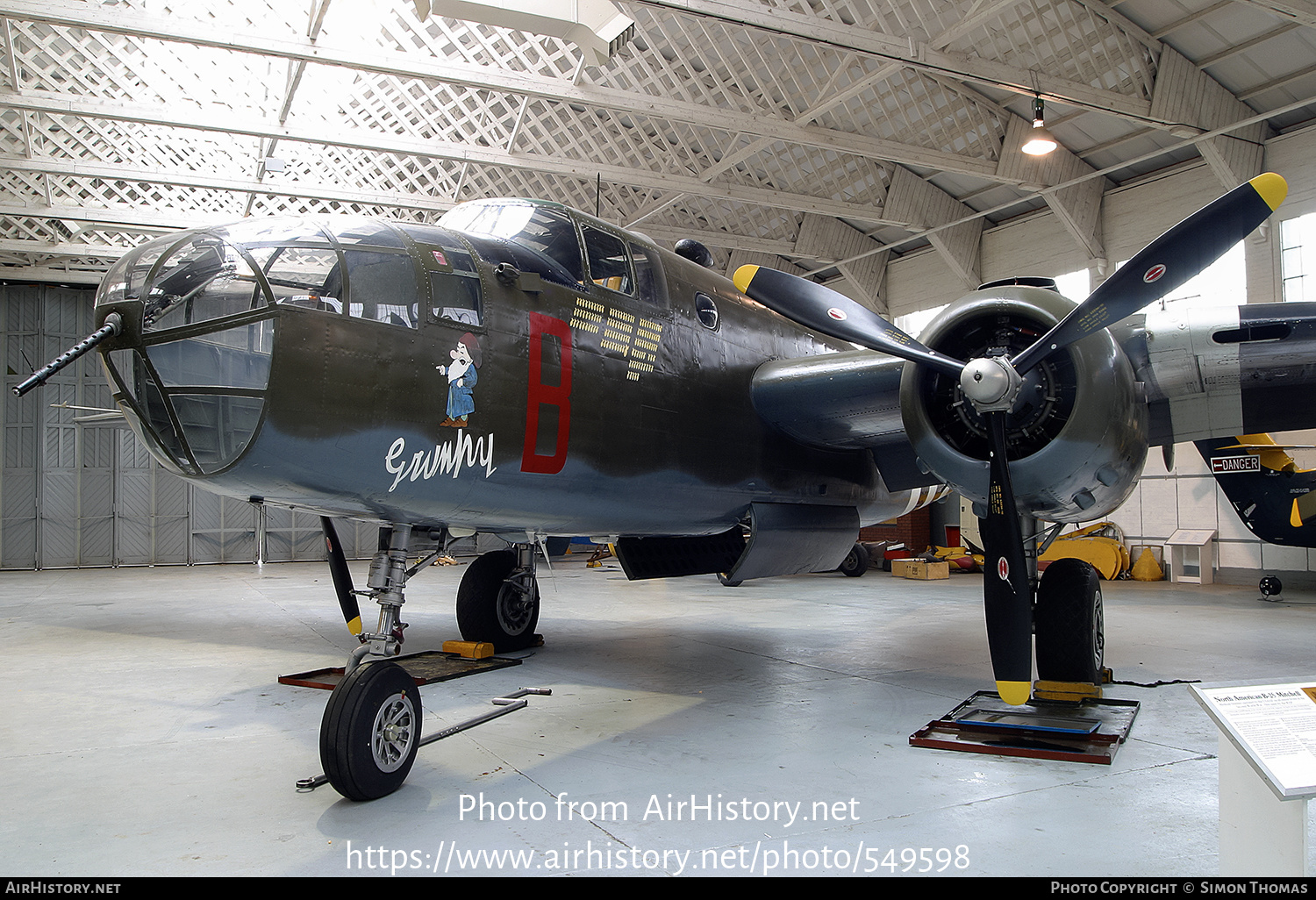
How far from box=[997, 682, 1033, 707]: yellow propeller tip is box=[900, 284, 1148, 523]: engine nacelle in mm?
1323

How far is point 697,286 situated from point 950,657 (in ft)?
16.0

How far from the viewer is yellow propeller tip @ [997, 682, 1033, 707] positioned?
548 cm

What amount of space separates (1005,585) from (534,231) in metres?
4.26

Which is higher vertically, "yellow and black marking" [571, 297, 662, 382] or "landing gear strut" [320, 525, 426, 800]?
"yellow and black marking" [571, 297, 662, 382]

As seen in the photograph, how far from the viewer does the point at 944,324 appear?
631cm

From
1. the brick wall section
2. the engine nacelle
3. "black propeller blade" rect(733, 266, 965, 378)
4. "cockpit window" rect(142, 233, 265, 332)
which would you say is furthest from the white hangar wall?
"cockpit window" rect(142, 233, 265, 332)

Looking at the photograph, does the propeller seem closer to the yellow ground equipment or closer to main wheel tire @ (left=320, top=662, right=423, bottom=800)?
main wheel tire @ (left=320, top=662, right=423, bottom=800)

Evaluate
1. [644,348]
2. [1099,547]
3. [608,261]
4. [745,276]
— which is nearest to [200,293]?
[608,261]

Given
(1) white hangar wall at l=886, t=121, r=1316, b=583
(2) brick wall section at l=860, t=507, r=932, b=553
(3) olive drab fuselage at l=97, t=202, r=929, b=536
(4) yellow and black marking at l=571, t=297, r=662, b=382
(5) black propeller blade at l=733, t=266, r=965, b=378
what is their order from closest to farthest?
1. (3) olive drab fuselage at l=97, t=202, r=929, b=536
2. (4) yellow and black marking at l=571, t=297, r=662, b=382
3. (5) black propeller blade at l=733, t=266, r=965, b=378
4. (1) white hangar wall at l=886, t=121, r=1316, b=583
5. (2) brick wall section at l=860, t=507, r=932, b=553

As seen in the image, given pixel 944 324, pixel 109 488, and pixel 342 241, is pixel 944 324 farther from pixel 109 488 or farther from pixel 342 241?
pixel 109 488

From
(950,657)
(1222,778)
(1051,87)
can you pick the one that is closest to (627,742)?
(1222,778)

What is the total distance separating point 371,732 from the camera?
4.46 metres

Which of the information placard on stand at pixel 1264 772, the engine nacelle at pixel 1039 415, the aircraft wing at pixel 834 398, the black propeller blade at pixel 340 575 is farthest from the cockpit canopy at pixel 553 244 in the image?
the information placard on stand at pixel 1264 772

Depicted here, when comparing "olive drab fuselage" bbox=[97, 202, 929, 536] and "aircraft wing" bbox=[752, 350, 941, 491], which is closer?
"olive drab fuselage" bbox=[97, 202, 929, 536]
